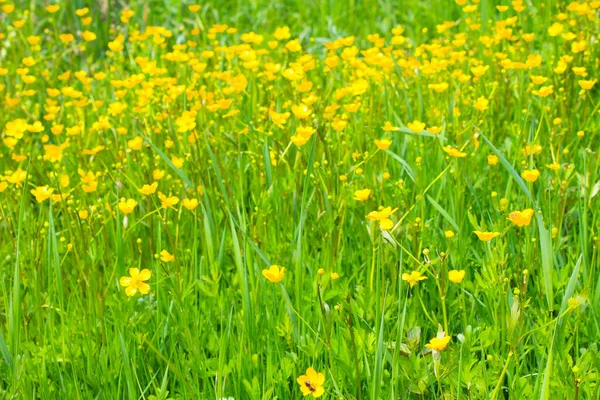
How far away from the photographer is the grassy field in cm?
179

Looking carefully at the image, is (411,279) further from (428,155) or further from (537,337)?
(428,155)

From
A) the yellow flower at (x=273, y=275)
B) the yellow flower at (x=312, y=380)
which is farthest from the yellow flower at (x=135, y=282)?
the yellow flower at (x=312, y=380)

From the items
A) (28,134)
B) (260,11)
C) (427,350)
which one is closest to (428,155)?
(427,350)

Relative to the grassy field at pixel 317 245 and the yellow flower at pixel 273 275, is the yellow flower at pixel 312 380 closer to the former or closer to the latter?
the grassy field at pixel 317 245

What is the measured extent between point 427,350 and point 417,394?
0.43ft

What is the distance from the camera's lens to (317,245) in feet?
7.84

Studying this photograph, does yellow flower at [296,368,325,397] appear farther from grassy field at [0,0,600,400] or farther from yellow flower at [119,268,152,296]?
yellow flower at [119,268,152,296]

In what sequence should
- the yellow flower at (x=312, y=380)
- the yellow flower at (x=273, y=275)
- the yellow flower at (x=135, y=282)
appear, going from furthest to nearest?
1. the yellow flower at (x=135, y=282)
2. the yellow flower at (x=273, y=275)
3. the yellow flower at (x=312, y=380)

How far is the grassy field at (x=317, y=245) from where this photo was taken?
179 cm

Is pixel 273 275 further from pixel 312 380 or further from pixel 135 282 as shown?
pixel 135 282

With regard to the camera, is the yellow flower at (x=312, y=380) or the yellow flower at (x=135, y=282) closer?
the yellow flower at (x=312, y=380)

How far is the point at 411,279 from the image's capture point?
174 centimetres

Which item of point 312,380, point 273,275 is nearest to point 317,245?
point 273,275

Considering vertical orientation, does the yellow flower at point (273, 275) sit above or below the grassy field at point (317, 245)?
above
